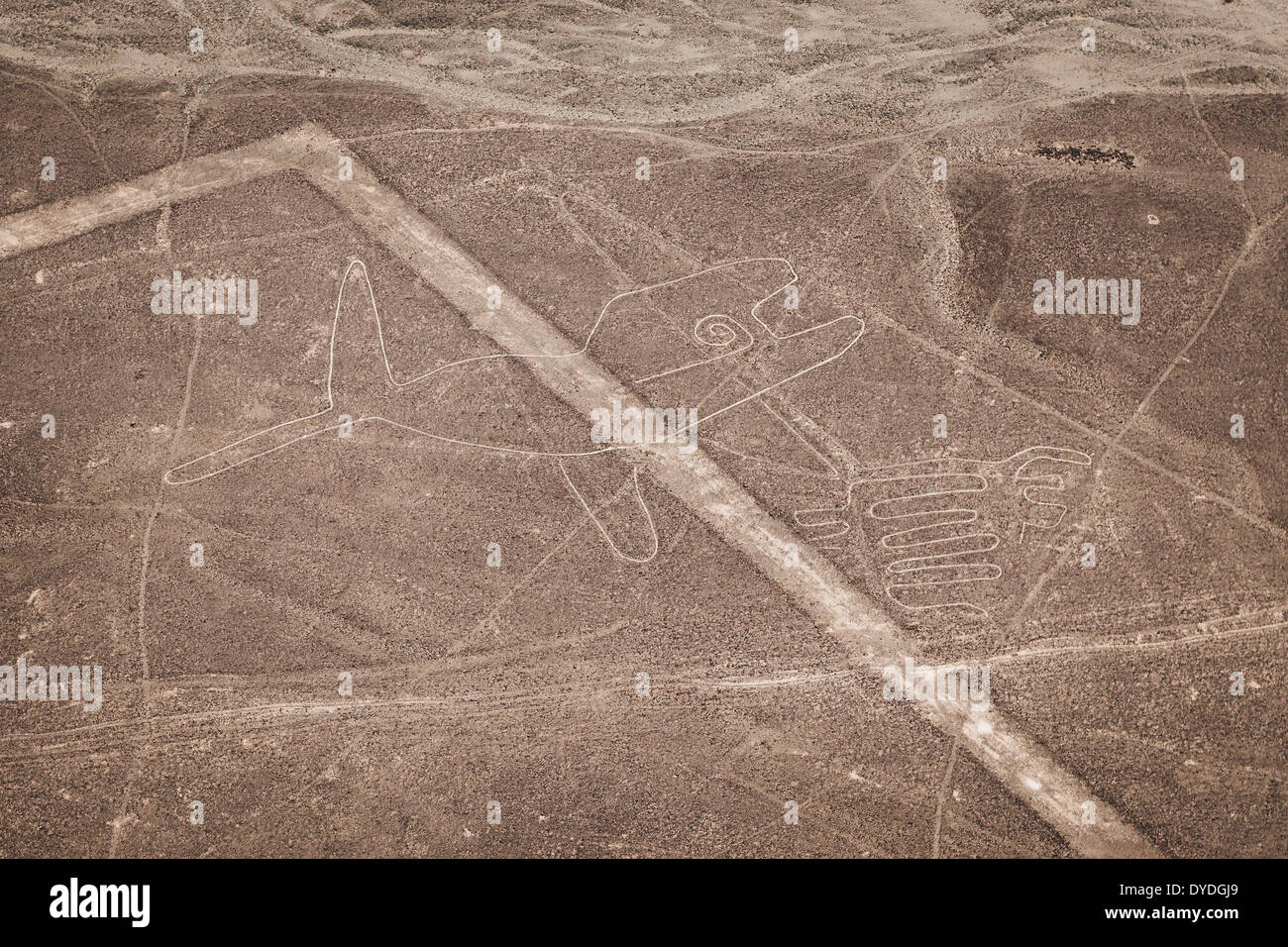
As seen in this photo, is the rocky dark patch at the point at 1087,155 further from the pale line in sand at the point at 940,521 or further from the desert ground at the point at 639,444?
the pale line in sand at the point at 940,521

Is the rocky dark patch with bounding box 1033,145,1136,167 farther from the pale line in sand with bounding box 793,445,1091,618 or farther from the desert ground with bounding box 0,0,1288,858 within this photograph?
the pale line in sand with bounding box 793,445,1091,618

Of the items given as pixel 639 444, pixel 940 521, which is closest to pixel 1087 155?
pixel 940 521

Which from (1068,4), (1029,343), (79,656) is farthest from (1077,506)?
(79,656)

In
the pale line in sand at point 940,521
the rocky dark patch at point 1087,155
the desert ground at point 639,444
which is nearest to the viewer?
the desert ground at point 639,444

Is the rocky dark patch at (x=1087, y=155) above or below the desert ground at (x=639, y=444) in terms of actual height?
above

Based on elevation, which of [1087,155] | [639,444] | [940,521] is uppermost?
[1087,155]

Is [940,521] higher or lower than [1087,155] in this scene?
lower

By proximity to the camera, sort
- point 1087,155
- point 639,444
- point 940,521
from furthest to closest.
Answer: point 1087,155 → point 639,444 → point 940,521

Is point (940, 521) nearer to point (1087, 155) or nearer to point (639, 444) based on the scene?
point (639, 444)

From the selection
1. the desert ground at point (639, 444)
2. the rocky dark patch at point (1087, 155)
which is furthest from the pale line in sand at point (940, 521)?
the rocky dark patch at point (1087, 155)
